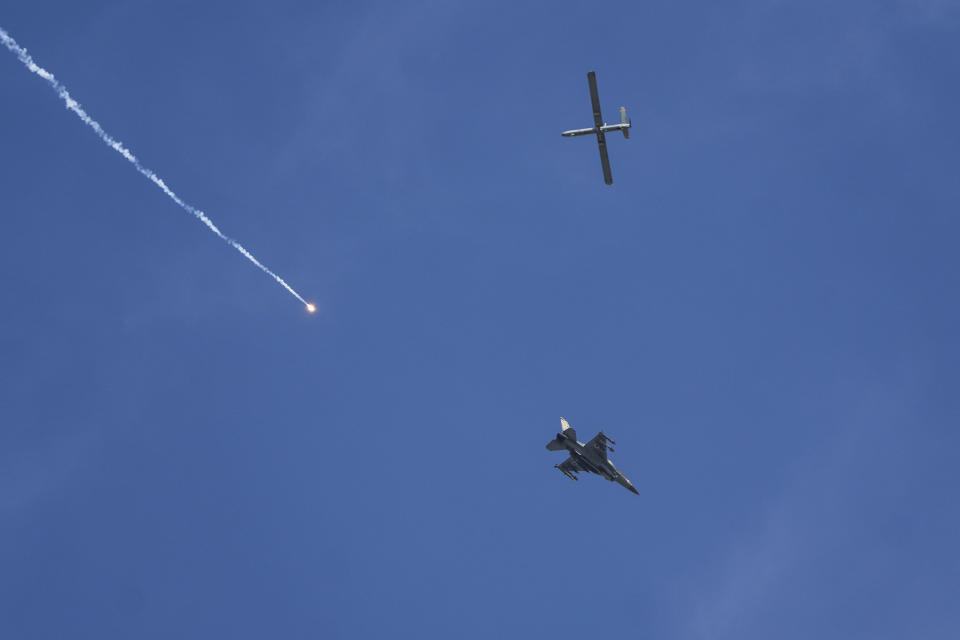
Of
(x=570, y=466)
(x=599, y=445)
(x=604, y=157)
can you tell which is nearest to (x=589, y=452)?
(x=599, y=445)

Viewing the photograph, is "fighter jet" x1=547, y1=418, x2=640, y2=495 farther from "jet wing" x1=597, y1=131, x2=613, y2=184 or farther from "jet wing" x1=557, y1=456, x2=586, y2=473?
"jet wing" x1=597, y1=131, x2=613, y2=184

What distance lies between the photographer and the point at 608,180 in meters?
104

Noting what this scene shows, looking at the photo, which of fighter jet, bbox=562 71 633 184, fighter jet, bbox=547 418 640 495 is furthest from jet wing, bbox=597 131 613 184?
fighter jet, bbox=547 418 640 495

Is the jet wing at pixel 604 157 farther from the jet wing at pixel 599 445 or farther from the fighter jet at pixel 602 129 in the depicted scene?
the jet wing at pixel 599 445

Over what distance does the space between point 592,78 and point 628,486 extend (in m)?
48.4

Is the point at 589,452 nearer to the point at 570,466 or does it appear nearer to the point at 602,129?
the point at 570,466

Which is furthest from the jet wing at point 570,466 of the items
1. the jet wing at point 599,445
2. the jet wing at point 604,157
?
the jet wing at point 604,157

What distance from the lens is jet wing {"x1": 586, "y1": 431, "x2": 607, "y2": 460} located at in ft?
291

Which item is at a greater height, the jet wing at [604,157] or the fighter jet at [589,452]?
the jet wing at [604,157]

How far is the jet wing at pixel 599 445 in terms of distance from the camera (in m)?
88.6

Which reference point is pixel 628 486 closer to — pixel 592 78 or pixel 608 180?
pixel 608 180

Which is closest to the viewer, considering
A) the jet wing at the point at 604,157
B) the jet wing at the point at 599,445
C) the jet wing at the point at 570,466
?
the jet wing at the point at 599,445

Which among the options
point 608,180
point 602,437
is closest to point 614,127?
point 608,180

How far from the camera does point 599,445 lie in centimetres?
8925
